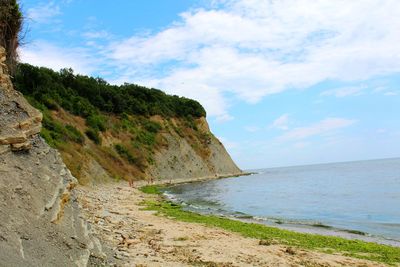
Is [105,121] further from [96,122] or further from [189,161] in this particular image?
[189,161]

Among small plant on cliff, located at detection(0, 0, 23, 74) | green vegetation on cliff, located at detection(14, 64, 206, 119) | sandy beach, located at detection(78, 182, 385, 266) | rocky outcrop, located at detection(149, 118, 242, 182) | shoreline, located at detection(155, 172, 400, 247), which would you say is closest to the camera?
sandy beach, located at detection(78, 182, 385, 266)

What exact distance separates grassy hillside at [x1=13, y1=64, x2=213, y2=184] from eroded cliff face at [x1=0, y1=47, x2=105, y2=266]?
2630 centimetres

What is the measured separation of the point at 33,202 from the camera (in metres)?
7.94

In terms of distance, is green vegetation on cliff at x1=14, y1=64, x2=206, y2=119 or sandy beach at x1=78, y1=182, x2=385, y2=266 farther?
green vegetation on cliff at x1=14, y1=64, x2=206, y2=119

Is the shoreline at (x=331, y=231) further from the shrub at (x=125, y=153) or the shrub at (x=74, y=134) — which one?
the shrub at (x=125, y=153)

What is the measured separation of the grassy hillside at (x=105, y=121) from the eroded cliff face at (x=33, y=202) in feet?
86.3

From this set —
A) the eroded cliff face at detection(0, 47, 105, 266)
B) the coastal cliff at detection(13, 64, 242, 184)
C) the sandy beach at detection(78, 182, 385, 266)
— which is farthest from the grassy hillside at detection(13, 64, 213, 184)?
the eroded cliff face at detection(0, 47, 105, 266)

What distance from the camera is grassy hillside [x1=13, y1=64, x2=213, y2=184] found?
4359 cm

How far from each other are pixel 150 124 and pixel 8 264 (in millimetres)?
62131

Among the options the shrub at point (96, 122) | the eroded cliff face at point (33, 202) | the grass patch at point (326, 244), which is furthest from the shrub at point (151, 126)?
the eroded cliff face at point (33, 202)

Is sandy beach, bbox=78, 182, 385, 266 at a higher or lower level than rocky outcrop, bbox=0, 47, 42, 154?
lower

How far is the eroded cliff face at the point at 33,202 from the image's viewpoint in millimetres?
6836

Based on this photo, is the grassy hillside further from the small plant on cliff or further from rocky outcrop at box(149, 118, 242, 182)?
the small plant on cliff

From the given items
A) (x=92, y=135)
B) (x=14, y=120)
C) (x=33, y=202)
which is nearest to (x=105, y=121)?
(x=92, y=135)
